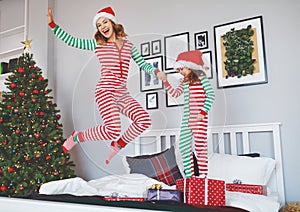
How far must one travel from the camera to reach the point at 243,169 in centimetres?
215

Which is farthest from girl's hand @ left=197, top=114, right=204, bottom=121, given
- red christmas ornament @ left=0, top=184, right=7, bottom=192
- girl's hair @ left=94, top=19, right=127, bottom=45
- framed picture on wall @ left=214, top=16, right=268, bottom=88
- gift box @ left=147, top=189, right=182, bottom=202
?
red christmas ornament @ left=0, top=184, right=7, bottom=192

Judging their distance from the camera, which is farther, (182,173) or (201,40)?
(201,40)

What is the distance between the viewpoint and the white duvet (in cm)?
146

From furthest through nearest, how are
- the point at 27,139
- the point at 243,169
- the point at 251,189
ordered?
the point at 27,139, the point at 243,169, the point at 251,189

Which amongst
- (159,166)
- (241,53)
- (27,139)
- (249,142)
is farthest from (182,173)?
(27,139)

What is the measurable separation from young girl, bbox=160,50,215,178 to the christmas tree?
1.74 metres

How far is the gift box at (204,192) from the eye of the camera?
1.31 metres

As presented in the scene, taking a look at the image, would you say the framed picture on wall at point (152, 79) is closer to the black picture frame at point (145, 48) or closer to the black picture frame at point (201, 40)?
the black picture frame at point (145, 48)

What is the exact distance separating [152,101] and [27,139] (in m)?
1.78

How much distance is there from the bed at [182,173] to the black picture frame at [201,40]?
0.74 meters

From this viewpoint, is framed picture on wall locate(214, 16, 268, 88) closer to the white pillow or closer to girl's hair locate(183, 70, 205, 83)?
the white pillow

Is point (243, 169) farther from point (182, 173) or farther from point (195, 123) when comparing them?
point (195, 123)

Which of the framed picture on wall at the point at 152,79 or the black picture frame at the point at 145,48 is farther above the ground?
the black picture frame at the point at 145,48

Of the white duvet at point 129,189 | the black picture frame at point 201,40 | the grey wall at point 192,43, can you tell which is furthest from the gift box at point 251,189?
the black picture frame at point 201,40
